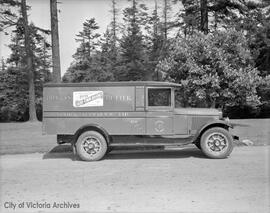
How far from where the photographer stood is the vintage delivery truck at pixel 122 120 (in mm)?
10867

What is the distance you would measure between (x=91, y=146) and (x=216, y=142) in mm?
3384

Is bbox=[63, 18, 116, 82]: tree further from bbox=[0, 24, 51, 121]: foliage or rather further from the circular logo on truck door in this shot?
the circular logo on truck door

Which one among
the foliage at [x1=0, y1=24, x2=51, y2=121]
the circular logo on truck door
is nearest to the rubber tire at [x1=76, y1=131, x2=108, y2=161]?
the circular logo on truck door

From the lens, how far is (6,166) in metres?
10.4

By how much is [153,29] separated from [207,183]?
2098 inches

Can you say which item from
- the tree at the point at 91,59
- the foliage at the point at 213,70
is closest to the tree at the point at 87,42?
the tree at the point at 91,59

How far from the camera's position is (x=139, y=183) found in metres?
7.95

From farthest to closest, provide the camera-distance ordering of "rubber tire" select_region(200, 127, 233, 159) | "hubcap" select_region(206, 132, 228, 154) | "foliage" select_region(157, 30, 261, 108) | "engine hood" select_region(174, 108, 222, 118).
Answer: "foliage" select_region(157, 30, 261, 108)
"engine hood" select_region(174, 108, 222, 118)
"hubcap" select_region(206, 132, 228, 154)
"rubber tire" select_region(200, 127, 233, 159)

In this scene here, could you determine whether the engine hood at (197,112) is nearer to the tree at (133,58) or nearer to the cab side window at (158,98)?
the cab side window at (158,98)

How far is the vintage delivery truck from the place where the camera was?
35.7 feet

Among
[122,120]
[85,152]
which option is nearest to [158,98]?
[122,120]

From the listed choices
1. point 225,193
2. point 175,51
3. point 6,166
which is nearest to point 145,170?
point 225,193

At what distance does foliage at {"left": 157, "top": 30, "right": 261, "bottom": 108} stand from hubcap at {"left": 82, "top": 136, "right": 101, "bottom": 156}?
34.5 feet

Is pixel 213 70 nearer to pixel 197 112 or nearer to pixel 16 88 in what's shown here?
pixel 197 112
